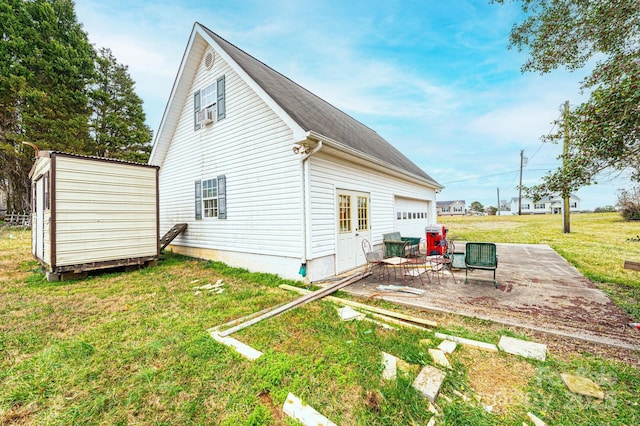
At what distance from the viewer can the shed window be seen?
309 inches

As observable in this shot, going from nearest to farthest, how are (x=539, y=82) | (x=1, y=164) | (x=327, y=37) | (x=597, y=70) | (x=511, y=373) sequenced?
1. (x=511, y=373)
2. (x=597, y=70)
3. (x=539, y=82)
4. (x=327, y=37)
5. (x=1, y=164)

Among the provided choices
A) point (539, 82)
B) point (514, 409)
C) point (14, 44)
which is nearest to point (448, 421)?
point (514, 409)

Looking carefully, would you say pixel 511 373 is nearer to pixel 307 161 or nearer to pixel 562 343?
pixel 562 343

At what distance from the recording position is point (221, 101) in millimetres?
7805

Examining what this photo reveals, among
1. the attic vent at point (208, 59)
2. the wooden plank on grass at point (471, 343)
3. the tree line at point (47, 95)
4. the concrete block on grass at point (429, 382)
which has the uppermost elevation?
the tree line at point (47, 95)

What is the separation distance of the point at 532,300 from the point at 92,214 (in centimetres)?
1081

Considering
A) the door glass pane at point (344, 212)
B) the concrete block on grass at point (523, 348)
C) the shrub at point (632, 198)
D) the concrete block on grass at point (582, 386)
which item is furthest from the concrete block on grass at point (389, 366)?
the shrub at point (632, 198)

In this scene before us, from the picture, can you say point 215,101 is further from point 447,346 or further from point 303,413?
point 447,346

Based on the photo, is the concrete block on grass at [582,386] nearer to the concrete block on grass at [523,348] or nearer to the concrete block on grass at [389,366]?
the concrete block on grass at [523,348]

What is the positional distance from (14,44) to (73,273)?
2314cm

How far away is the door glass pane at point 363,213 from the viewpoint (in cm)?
760

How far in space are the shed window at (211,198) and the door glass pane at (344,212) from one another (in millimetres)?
3793

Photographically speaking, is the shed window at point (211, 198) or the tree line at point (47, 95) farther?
the tree line at point (47, 95)

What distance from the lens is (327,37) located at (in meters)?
10.5
